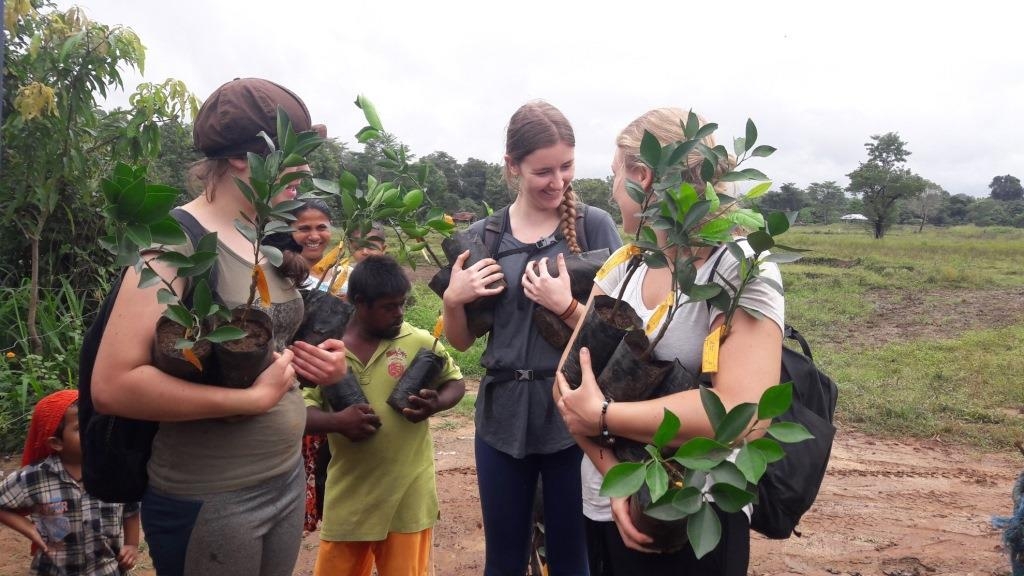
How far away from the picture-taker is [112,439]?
1555 millimetres

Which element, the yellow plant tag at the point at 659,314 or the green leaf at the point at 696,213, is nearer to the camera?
the green leaf at the point at 696,213

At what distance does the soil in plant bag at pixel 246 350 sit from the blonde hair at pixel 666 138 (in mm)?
873

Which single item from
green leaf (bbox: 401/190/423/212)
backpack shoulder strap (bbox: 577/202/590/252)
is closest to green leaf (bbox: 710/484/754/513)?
green leaf (bbox: 401/190/423/212)

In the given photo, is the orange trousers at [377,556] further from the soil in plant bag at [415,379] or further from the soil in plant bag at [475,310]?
the soil in plant bag at [475,310]

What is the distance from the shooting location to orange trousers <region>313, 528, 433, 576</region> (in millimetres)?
2357

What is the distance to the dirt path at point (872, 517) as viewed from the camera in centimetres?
359

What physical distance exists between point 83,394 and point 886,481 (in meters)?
4.79

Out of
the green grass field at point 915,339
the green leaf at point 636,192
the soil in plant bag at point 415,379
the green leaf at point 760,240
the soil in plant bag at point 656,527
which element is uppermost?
the green leaf at point 636,192

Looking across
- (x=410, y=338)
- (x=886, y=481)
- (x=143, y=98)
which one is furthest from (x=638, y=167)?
(x=886, y=481)

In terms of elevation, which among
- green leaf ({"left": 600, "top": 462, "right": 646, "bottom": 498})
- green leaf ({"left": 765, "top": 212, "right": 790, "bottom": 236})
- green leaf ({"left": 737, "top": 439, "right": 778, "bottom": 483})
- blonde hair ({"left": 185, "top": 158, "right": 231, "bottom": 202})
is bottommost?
green leaf ({"left": 600, "top": 462, "right": 646, "bottom": 498})

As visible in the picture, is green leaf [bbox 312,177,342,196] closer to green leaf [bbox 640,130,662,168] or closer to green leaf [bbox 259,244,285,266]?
green leaf [bbox 259,244,285,266]

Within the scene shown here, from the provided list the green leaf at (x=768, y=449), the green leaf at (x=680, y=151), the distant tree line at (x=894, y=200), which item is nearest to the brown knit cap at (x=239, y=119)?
the green leaf at (x=680, y=151)

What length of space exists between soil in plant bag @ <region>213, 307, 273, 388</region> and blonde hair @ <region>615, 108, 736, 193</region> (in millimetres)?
873

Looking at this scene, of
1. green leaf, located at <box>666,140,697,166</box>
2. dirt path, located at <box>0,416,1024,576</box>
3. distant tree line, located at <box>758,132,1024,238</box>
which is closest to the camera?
green leaf, located at <box>666,140,697,166</box>
